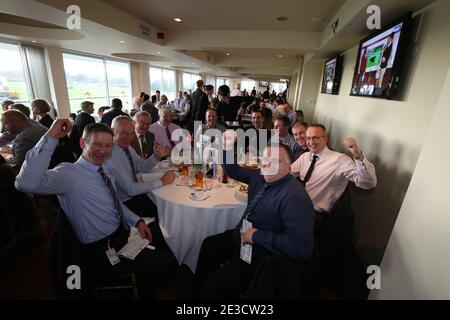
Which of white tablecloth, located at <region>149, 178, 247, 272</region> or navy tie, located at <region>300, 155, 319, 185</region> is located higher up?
navy tie, located at <region>300, 155, 319, 185</region>

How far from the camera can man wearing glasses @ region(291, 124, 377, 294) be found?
174 cm

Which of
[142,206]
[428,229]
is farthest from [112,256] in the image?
[428,229]

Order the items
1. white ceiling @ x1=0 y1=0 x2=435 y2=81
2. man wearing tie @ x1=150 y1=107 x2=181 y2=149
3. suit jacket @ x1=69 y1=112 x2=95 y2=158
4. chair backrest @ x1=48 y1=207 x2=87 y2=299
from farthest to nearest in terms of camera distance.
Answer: suit jacket @ x1=69 y1=112 x2=95 y2=158
man wearing tie @ x1=150 y1=107 x2=181 y2=149
white ceiling @ x1=0 y1=0 x2=435 y2=81
chair backrest @ x1=48 y1=207 x2=87 y2=299

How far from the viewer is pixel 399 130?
6.47 feet

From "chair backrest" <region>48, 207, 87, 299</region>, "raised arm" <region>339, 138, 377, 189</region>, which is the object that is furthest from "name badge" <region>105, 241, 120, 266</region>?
"raised arm" <region>339, 138, 377, 189</region>

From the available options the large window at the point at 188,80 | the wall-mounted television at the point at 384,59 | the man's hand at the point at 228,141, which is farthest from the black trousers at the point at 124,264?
the large window at the point at 188,80

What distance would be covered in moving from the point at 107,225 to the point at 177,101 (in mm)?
7774

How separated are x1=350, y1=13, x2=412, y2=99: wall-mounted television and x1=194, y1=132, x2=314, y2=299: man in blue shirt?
4.40 ft

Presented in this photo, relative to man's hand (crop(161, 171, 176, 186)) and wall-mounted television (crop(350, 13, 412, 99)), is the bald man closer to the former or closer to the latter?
man's hand (crop(161, 171, 176, 186))

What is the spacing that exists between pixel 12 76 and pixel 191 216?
6.65 metres

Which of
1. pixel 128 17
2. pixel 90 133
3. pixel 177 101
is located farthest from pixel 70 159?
pixel 177 101

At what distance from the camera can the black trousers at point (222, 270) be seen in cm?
137

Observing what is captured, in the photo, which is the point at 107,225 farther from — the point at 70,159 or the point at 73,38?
the point at 73,38

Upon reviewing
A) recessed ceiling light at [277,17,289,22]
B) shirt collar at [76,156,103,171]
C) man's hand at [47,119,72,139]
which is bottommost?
shirt collar at [76,156,103,171]
